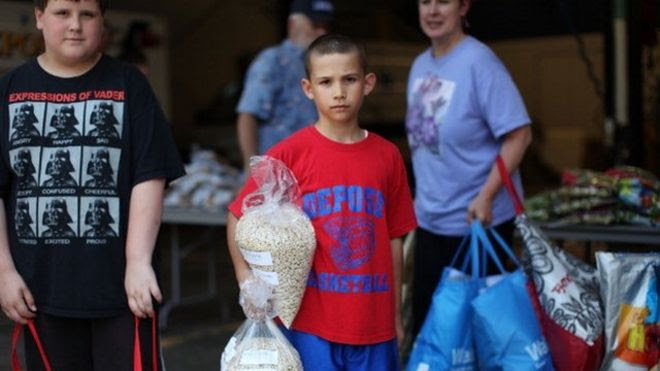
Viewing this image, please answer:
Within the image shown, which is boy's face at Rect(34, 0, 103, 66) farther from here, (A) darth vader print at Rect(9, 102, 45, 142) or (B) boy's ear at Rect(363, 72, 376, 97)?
(B) boy's ear at Rect(363, 72, 376, 97)

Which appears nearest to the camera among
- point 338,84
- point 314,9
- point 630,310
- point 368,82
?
point 338,84

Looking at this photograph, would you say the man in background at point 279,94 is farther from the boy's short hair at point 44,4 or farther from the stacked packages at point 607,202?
the boy's short hair at point 44,4

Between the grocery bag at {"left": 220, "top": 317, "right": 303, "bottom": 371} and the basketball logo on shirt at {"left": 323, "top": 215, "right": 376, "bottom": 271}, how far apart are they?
282 millimetres

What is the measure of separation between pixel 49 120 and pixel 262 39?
1150 cm

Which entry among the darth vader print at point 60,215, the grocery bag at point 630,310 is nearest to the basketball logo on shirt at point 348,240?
the darth vader print at point 60,215

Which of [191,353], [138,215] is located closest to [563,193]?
[191,353]

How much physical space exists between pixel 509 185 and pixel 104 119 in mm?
1583

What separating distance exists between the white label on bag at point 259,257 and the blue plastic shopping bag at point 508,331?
1107 millimetres

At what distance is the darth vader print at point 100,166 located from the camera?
8.66ft

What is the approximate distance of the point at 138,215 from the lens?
2.67 meters

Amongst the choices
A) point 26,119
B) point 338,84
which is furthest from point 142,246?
point 338,84

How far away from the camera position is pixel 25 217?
8.77 ft

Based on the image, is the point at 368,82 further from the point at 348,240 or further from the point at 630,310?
the point at 630,310

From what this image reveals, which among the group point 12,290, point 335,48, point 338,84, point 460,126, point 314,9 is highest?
point 314,9
